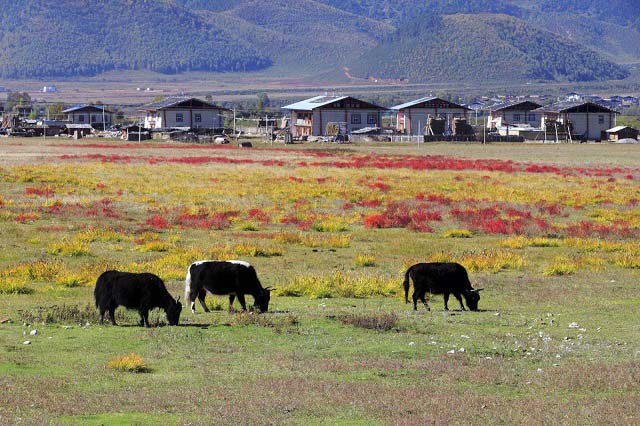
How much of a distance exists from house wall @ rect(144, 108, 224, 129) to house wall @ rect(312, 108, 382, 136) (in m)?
14.4

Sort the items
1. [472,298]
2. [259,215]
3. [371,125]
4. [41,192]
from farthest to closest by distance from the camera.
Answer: [371,125]
[41,192]
[259,215]
[472,298]

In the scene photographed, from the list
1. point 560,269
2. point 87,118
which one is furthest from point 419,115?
point 560,269

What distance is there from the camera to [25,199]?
140ft

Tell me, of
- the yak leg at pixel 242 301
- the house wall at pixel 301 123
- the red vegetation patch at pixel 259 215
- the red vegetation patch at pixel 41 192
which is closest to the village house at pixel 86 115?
the house wall at pixel 301 123

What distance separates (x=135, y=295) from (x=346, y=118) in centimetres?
13025

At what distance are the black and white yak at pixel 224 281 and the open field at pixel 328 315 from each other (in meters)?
0.40

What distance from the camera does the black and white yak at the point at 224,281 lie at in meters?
19.0

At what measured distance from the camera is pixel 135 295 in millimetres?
17500

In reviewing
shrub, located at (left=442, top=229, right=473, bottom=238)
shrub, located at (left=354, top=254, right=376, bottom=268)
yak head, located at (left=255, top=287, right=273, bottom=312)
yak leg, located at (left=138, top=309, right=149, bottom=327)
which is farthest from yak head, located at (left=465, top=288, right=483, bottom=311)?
shrub, located at (left=442, top=229, right=473, bottom=238)

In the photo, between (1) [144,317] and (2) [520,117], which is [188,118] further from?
(1) [144,317]

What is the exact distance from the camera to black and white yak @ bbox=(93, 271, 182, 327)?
17.5m

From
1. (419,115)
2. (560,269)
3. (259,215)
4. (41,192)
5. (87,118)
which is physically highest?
(87,118)

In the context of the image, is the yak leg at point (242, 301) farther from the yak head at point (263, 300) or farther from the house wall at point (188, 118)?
the house wall at point (188, 118)

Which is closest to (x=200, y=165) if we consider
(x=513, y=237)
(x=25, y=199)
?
(x=25, y=199)
